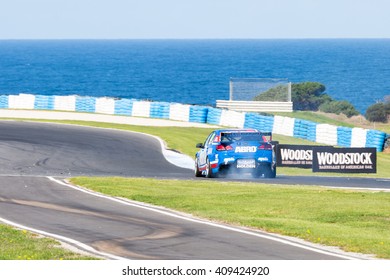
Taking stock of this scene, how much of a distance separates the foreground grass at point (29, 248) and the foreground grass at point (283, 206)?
15.2 feet

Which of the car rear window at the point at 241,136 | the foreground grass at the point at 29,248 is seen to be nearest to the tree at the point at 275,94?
the car rear window at the point at 241,136

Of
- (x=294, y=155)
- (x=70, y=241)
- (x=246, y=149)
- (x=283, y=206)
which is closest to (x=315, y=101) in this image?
(x=294, y=155)

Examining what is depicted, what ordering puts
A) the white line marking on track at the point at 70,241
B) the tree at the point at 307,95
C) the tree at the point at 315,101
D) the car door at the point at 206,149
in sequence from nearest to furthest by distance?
the white line marking on track at the point at 70,241 → the car door at the point at 206,149 → the tree at the point at 315,101 → the tree at the point at 307,95

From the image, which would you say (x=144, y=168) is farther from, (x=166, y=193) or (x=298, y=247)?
(x=298, y=247)

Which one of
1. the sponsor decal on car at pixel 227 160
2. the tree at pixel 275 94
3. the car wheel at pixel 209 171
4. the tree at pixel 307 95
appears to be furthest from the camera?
the tree at pixel 307 95

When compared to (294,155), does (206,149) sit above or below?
above

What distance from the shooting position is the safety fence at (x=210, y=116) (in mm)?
49562

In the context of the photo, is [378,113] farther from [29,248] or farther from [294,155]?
[29,248]

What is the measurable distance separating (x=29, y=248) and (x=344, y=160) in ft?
70.8

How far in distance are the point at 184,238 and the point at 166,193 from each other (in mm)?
8234

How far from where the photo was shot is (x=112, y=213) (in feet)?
73.8

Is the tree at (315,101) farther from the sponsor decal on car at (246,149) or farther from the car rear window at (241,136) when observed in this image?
the sponsor decal on car at (246,149)

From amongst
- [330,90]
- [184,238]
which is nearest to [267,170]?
[184,238]

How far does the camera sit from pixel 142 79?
196 m
